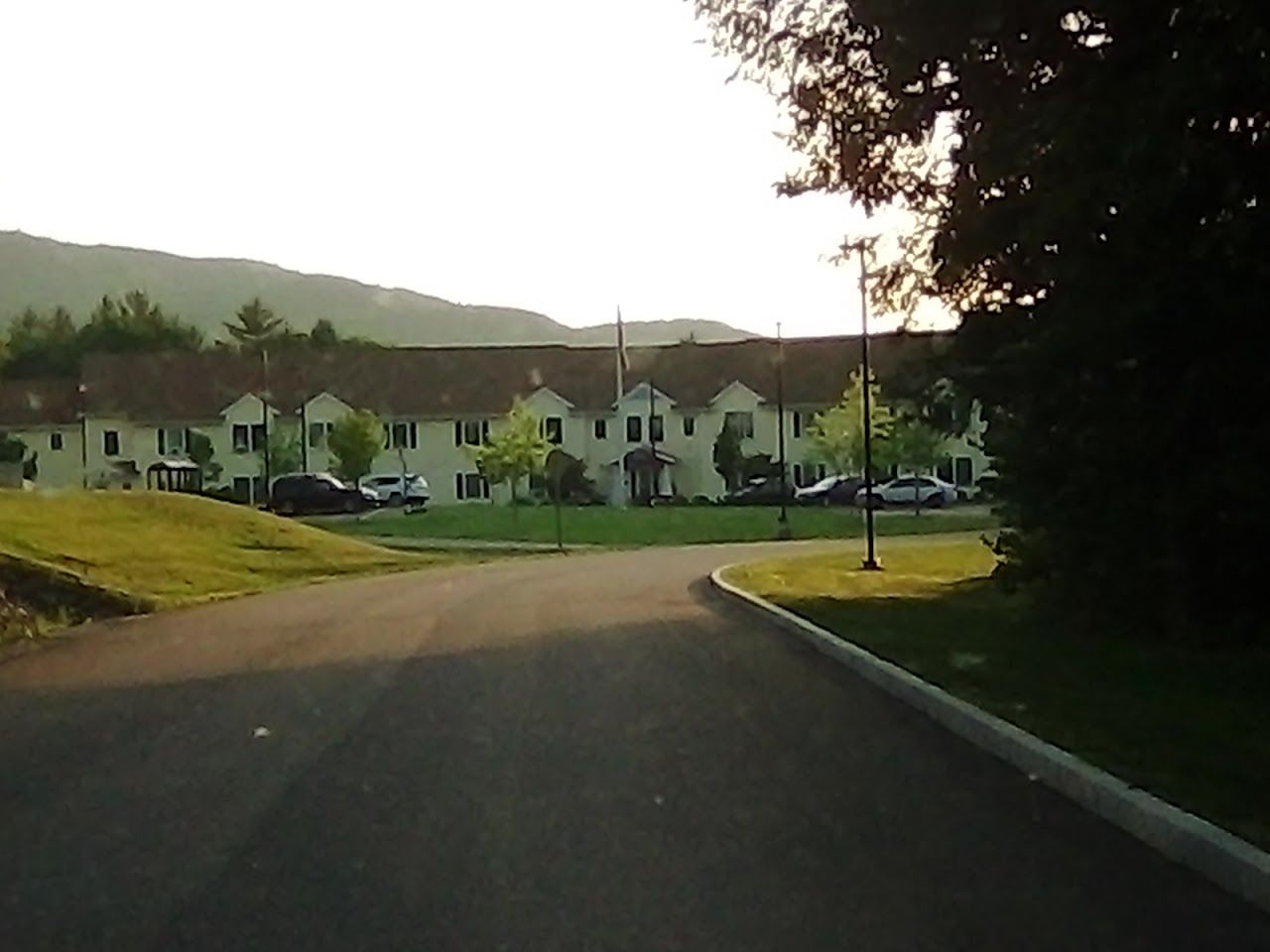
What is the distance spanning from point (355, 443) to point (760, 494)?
1757cm

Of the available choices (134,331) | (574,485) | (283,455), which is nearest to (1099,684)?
(574,485)

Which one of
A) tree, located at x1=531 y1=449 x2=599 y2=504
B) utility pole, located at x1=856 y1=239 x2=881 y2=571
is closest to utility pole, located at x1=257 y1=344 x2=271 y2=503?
tree, located at x1=531 y1=449 x2=599 y2=504

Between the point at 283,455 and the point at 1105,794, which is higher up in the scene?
the point at 283,455

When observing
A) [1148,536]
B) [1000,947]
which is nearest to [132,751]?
[1000,947]

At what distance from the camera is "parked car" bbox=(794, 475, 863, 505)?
86.1 meters

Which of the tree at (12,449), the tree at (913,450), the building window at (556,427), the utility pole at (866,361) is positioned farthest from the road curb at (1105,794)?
the tree at (12,449)

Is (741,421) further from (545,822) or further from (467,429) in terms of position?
(545,822)

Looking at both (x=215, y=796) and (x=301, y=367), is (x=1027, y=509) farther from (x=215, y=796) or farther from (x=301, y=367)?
(x=301, y=367)

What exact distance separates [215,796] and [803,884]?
4632 mm

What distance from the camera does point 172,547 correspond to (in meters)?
51.0

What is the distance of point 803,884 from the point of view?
9562mm

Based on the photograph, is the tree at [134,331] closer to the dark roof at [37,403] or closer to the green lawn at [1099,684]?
the dark roof at [37,403]

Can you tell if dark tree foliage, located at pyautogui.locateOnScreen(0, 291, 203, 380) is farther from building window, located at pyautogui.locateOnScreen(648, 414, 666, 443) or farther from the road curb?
the road curb

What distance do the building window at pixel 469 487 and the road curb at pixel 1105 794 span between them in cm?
8491
